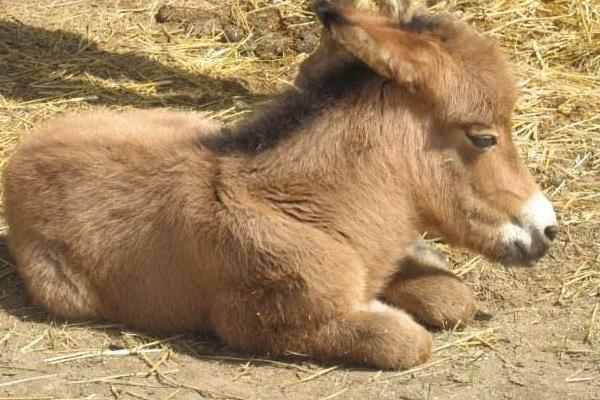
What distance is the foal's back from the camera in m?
5.75

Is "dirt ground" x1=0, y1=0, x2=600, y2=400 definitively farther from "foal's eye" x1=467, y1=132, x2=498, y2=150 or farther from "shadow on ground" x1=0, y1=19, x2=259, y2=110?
"foal's eye" x1=467, y1=132, x2=498, y2=150

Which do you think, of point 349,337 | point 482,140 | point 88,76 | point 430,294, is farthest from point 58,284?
point 88,76

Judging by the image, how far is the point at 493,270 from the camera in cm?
668

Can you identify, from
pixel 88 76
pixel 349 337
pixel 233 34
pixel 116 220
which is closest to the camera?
pixel 349 337

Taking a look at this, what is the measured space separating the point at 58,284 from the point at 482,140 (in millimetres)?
2302

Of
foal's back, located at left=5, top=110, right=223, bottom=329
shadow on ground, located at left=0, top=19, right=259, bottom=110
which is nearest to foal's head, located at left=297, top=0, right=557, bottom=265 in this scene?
foal's back, located at left=5, top=110, right=223, bottom=329

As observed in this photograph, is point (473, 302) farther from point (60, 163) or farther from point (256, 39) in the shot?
point (256, 39)

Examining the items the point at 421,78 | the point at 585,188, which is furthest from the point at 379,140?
the point at 585,188

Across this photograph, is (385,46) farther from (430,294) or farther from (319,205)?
(430,294)

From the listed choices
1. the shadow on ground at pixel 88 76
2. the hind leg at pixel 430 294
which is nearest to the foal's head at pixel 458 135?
the hind leg at pixel 430 294

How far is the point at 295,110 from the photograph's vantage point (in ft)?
18.9

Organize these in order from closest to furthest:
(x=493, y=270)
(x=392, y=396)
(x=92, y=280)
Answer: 1. (x=392, y=396)
2. (x=92, y=280)
3. (x=493, y=270)

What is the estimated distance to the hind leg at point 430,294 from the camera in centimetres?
595

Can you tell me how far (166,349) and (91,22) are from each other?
527 cm
